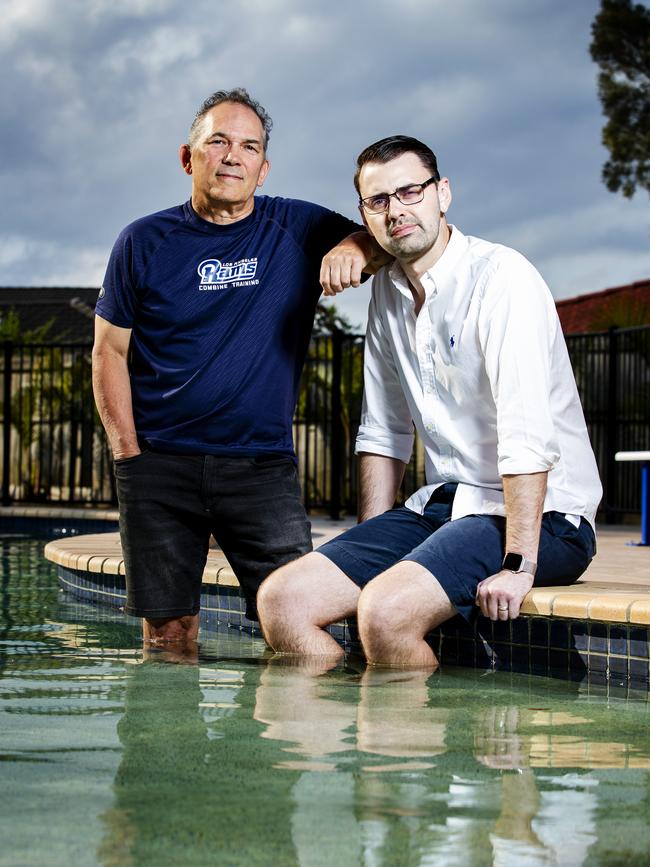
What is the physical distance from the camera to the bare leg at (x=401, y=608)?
10.3ft

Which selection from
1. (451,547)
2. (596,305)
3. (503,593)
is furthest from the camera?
(596,305)

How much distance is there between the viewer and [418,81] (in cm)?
1070

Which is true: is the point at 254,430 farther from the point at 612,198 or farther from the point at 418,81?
the point at 612,198

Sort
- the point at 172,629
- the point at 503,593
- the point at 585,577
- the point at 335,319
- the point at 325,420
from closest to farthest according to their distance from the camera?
the point at 503,593
the point at 172,629
the point at 585,577
the point at 325,420
the point at 335,319

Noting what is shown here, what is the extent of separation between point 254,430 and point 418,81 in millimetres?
7866

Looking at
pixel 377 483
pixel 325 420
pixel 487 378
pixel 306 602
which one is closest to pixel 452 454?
pixel 487 378

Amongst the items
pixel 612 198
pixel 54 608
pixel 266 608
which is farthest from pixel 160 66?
pixel 612 198

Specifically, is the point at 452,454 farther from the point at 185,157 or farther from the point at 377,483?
the point at 185,157

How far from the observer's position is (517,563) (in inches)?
123

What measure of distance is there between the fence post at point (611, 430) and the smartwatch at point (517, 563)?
7.67 metres

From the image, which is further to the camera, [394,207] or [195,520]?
[195,520]

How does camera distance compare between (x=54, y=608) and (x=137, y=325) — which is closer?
(x=137, y=325)

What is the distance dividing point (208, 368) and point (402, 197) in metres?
0.82

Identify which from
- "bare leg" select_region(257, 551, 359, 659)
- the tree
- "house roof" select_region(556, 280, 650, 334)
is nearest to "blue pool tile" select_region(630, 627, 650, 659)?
"bare leg" select_region(257, 551, 359, 659)
